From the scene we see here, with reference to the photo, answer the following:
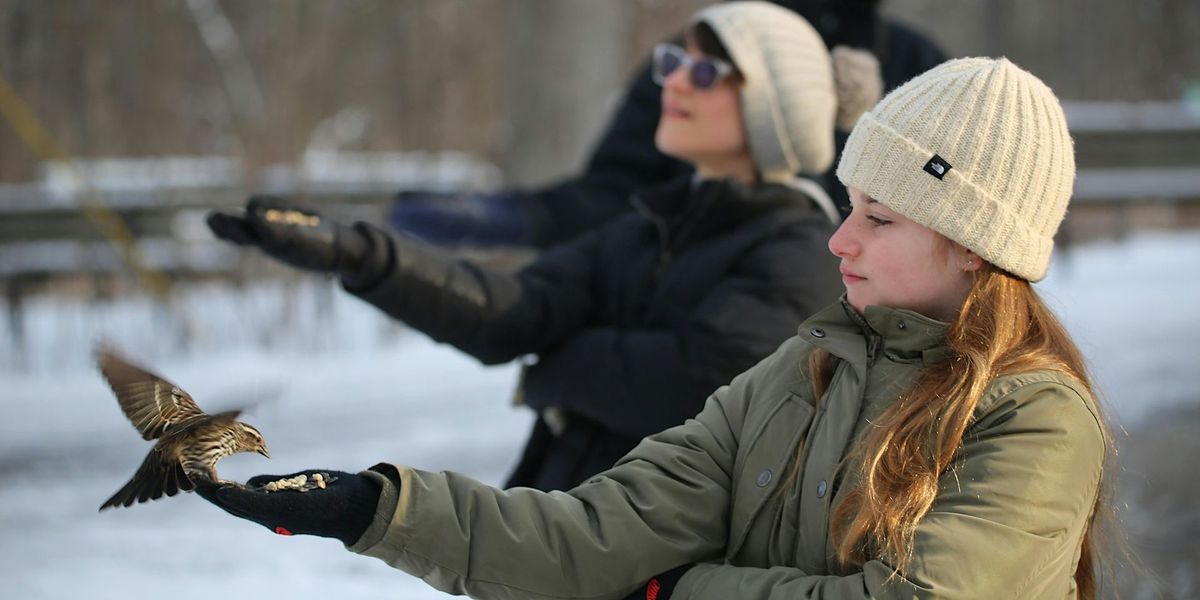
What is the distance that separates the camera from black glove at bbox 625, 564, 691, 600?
197 cm

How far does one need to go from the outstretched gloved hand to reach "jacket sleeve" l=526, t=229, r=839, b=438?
161 cm

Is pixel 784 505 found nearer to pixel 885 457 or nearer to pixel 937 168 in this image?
pixel 885 457

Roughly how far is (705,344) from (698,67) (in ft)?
2.61

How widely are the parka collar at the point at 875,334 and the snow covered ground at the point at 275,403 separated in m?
1.81

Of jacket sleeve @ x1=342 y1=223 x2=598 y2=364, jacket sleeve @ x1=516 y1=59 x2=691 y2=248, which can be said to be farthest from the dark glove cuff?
jacket sleeve @ x1=516 y1=59 x2=691 y2=248

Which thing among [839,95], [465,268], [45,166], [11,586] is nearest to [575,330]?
[465,268]

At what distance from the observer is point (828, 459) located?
1913 millimetres

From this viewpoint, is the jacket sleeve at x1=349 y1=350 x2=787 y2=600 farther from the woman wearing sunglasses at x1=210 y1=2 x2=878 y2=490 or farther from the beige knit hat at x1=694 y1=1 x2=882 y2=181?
the beige knit hat at x1=694 y1=1 x2=882 y2=181

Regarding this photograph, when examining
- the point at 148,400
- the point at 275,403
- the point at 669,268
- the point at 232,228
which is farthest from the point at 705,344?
the point at 275,403

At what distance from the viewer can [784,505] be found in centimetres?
196

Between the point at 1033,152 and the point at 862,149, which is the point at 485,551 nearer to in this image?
the point at 862,149

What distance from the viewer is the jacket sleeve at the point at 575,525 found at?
1.85 meters

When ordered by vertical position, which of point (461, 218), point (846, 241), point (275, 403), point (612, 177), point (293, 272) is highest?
point (846, 241)

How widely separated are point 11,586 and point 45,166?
7049 mm
